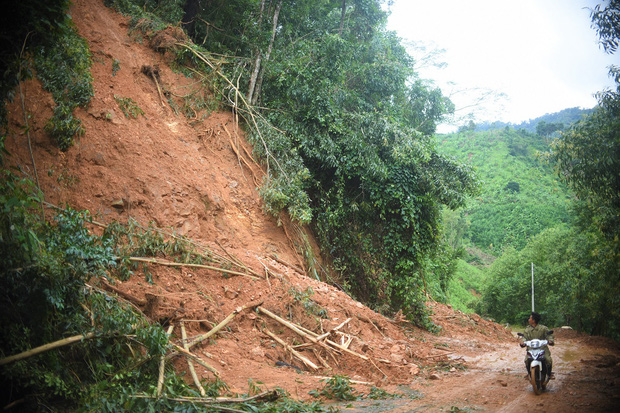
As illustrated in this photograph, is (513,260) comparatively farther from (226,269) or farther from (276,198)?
(226,269)

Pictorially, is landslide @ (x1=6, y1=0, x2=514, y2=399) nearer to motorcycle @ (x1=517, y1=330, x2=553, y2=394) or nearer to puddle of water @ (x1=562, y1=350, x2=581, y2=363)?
motorcycle @ (x1=517, y1=330, x2=553, y2=394)

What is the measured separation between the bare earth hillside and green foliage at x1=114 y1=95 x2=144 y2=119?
0.32ft

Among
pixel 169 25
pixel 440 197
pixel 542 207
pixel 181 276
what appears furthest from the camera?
pixel 542 207

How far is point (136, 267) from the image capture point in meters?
6.19

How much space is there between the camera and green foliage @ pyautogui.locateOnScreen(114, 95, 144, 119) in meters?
8.75

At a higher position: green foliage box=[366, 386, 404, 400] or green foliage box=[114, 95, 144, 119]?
green foliage box=[114, 95, 144, 119]

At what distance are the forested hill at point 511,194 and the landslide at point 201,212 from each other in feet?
99.2

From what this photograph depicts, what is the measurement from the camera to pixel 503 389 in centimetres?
634

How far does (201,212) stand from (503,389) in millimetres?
6230

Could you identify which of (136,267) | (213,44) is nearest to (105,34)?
(213,44)

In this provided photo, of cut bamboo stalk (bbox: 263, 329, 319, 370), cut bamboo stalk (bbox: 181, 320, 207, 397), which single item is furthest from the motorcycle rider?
cut bamboo stalk (bbox: 181, 320, 207, 397)

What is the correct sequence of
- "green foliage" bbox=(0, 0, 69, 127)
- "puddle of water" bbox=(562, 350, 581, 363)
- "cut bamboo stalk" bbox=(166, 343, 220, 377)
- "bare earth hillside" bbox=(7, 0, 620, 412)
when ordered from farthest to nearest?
"puddle of water" bbox=(562, 350, 581, 363), "bare earth hillside" bbox=(7, 0, 620, 412), "cut bamboo stalk" bbox=(166, 343, 220, 377), "green foliage" bbox=(0, 0, 69, 127)

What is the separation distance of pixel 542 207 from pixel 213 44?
35797mm

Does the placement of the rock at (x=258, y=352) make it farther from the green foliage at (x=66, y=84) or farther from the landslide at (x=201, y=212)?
the green foliage at (x=66, y=84)
